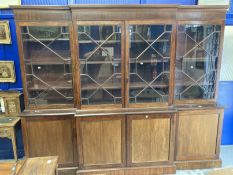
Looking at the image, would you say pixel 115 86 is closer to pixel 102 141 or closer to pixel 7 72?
pixel 102 141

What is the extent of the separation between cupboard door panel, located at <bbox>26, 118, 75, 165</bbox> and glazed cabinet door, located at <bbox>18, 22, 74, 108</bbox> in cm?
22

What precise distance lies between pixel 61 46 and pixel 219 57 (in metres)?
2.01

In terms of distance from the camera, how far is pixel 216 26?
2746 millimetres

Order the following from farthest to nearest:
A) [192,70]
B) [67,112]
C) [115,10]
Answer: [192,70]
[67,112]
[115,10]

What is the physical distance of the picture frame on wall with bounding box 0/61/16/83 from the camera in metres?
3.04

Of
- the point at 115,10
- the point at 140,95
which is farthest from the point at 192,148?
the point at 115,10

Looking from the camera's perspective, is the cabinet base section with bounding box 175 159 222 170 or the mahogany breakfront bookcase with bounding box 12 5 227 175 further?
the cabinet base section with bounding box 175 159 222 170

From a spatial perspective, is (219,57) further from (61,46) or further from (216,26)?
(61,46)

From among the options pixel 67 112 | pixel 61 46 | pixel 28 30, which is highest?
pixel 28 30

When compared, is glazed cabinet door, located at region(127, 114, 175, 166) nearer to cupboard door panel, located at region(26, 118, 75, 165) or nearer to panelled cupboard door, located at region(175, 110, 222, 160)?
panelled cupboard door, located at region(175, 110, 222, 160)

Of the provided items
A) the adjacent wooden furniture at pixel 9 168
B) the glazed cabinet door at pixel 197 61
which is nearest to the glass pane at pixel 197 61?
the glazed cabinet door at pixel 197 61

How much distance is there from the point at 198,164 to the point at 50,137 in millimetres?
2047

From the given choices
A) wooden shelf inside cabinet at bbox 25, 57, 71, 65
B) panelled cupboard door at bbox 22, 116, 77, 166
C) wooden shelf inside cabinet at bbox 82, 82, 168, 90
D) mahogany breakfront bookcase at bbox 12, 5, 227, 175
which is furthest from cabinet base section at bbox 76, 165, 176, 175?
wooden shelf inside cabinet at bbox 25, 57, 71, 65

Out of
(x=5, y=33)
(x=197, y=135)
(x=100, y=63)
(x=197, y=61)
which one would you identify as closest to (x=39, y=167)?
(x=100, y=63)
